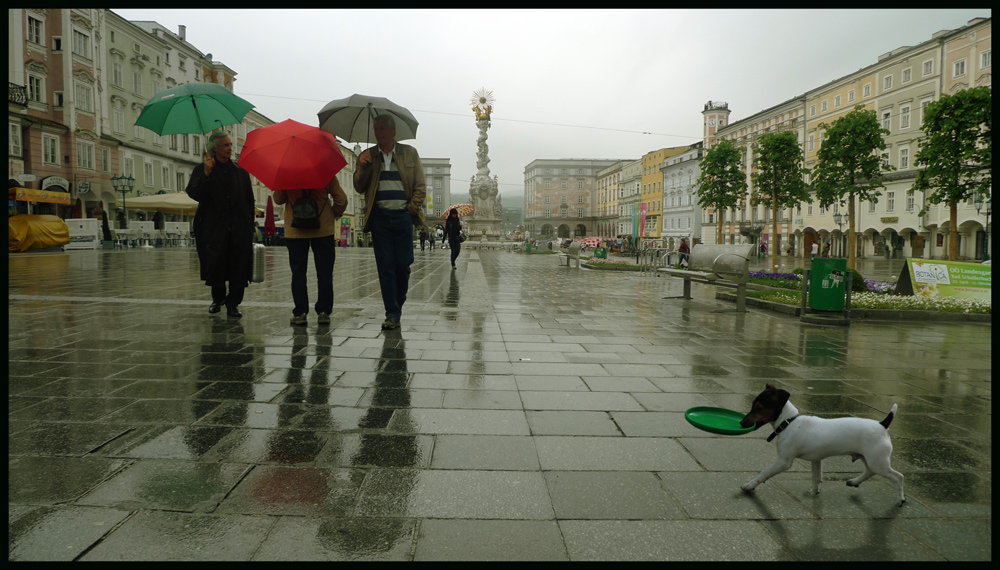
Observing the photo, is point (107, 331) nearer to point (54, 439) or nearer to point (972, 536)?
point (54, 439)

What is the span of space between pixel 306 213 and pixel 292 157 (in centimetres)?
60

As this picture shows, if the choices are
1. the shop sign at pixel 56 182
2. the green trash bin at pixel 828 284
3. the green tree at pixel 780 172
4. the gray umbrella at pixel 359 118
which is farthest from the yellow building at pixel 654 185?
the gray umbrella at pixel 359 118

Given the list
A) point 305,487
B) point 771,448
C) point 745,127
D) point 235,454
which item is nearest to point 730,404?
point 771,448

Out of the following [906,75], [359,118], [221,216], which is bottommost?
[221,216]

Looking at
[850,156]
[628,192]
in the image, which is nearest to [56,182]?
[850,156]

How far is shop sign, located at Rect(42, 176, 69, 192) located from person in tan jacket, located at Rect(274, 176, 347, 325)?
3439 centimetres

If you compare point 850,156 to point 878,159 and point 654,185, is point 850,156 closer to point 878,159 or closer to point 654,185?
point 878,159

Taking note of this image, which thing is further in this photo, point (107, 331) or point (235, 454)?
point (107, 331)

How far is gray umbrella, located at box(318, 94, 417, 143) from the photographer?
6.47 metres

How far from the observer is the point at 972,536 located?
2.20 metres

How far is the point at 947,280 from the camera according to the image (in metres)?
10.3

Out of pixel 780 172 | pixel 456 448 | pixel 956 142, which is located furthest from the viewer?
pixel 780 172

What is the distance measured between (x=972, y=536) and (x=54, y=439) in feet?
13.2

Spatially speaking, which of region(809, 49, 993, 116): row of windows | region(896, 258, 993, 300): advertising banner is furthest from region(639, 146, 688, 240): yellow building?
region(896, 258, 993, 300): advertising banner
